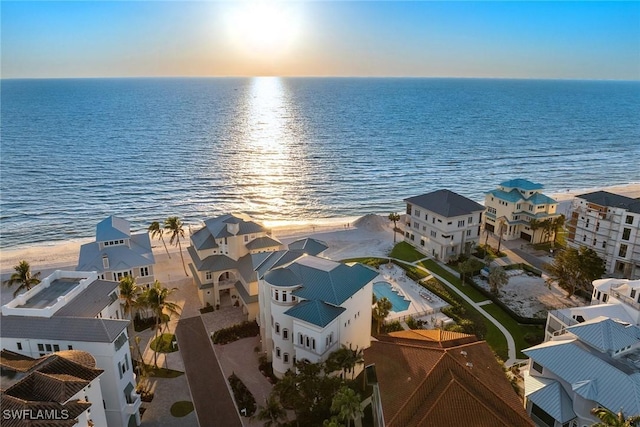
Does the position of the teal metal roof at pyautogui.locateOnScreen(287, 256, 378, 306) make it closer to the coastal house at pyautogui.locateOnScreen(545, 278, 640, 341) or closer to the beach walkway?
the beach walkway

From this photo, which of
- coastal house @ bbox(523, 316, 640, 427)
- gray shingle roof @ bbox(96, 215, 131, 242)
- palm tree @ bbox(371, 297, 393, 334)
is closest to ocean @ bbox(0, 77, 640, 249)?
gray shingle roof @ bbox(96, 215, 131, 242)

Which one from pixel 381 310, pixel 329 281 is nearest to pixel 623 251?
pixel 381 310

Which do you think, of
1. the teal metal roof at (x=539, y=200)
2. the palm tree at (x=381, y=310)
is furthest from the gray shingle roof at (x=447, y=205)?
the palm tree at (x=381, y=310)

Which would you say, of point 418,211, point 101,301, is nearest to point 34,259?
point 101,301

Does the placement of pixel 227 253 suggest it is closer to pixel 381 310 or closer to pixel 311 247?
pixel 311 247

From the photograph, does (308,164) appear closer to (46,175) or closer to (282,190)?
(282,190)

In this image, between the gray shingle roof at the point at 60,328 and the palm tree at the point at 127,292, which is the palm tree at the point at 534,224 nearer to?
the palm tree at the point at 127,292
